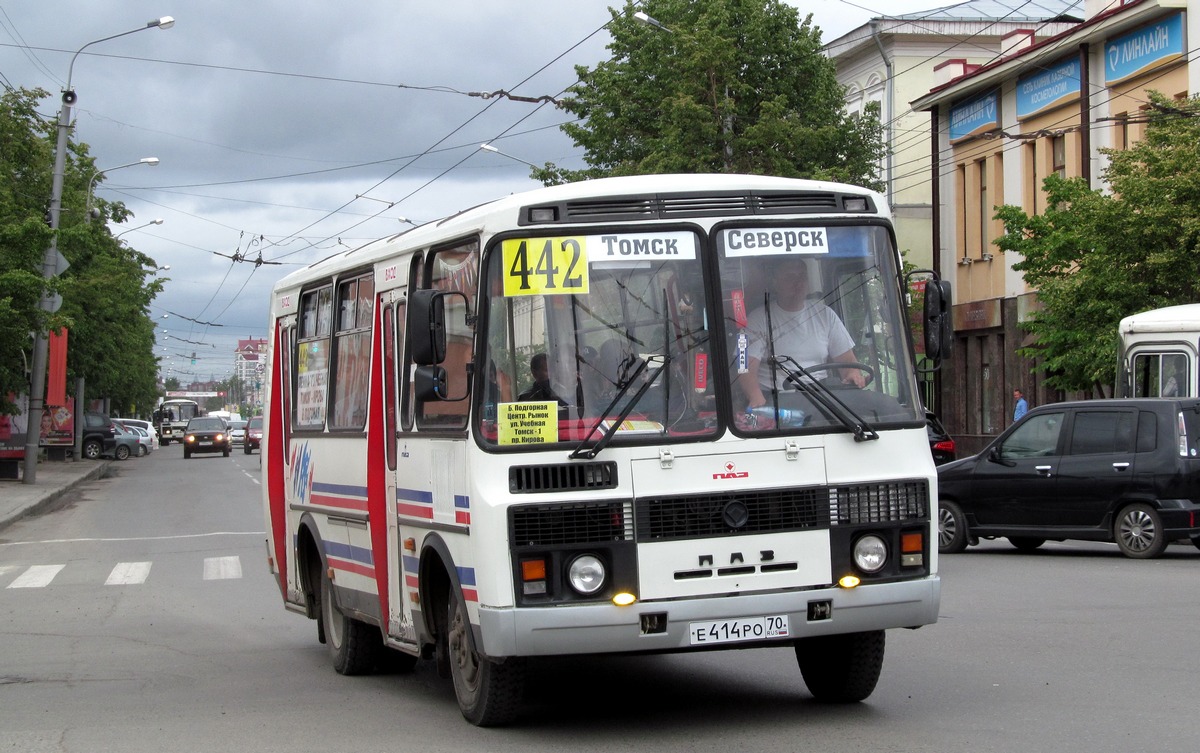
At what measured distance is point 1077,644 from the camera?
416 inches

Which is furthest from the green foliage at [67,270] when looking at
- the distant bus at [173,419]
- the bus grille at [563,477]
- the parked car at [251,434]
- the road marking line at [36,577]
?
the distant bus at [173,419]

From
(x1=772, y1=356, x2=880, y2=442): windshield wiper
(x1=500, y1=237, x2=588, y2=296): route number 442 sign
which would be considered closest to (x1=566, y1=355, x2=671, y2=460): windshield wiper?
(x1=500, y1=237, x2=588, y2=296): route number 442 sign

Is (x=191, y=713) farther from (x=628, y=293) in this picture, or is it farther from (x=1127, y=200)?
(x=1127, y=200)

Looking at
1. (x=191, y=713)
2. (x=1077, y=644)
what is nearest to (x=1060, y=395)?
(x=1077, y=644)

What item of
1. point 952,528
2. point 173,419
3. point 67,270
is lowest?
point 952,528

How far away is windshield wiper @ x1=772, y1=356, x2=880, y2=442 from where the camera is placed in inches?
297

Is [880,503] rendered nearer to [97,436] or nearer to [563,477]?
[563,477]

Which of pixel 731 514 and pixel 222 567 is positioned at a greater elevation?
pixel 731 514

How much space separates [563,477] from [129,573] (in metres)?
12.8

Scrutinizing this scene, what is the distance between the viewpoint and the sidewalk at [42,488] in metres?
29.3

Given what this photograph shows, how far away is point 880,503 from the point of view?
7.58m

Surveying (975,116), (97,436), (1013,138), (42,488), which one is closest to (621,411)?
(1013,138)

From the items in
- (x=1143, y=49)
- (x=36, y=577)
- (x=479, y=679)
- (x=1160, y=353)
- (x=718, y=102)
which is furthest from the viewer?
(x=718, y=102)

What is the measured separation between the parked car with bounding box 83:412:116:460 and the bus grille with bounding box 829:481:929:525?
57.7m
